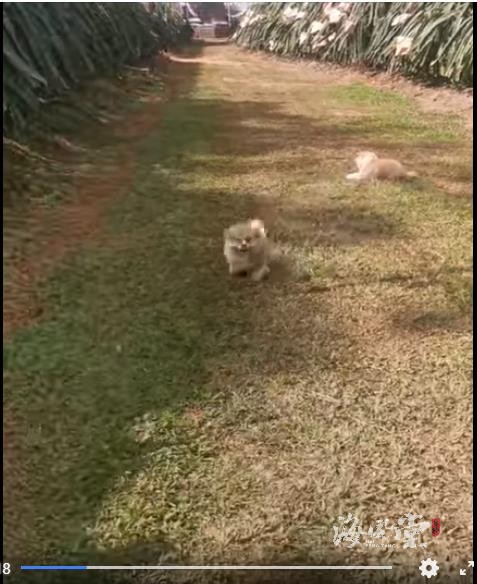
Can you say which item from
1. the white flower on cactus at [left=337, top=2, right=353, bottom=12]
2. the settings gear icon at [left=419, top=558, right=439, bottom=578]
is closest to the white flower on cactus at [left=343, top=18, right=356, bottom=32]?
the white flower on cactus at [left=337, top=2, right=353, bottom=12]

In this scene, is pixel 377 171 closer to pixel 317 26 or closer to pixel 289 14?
pixel 317 26

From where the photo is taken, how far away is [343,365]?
6.98ft

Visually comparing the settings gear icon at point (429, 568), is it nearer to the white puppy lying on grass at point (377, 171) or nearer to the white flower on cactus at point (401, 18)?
the white puppy lying on grass at point (377, 171)

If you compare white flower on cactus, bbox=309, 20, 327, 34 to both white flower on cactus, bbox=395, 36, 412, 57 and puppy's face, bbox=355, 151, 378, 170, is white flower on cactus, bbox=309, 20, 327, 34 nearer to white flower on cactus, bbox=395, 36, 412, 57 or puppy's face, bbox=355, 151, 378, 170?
white flower on cactus, bbox=395, 36, 412, 57

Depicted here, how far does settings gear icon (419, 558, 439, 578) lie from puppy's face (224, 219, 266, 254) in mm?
1381

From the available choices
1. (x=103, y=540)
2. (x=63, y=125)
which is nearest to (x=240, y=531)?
(x=103, y=540)

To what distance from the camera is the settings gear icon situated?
4.68 ft

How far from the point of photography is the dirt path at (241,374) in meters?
1.55

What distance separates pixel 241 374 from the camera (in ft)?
6.83

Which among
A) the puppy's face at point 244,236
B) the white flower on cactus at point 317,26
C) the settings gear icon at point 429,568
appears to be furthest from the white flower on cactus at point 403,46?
the settings gear icon at point 429,568

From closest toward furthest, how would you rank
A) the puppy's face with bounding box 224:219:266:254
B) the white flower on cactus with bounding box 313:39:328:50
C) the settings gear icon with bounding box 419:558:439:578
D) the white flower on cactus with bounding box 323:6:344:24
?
the settings gear icon with bounding box 419:558:439:578, the puppy's face with bounding box 224:219:266:254, the white flower on cactus with bounding box 323:6:344:24, the white flower on cactus with bounding box 313:39:328:50

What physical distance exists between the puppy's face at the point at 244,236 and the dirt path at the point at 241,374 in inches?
5.4

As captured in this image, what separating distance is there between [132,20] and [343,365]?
601cm

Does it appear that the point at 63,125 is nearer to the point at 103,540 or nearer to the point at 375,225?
the point at 375,225
